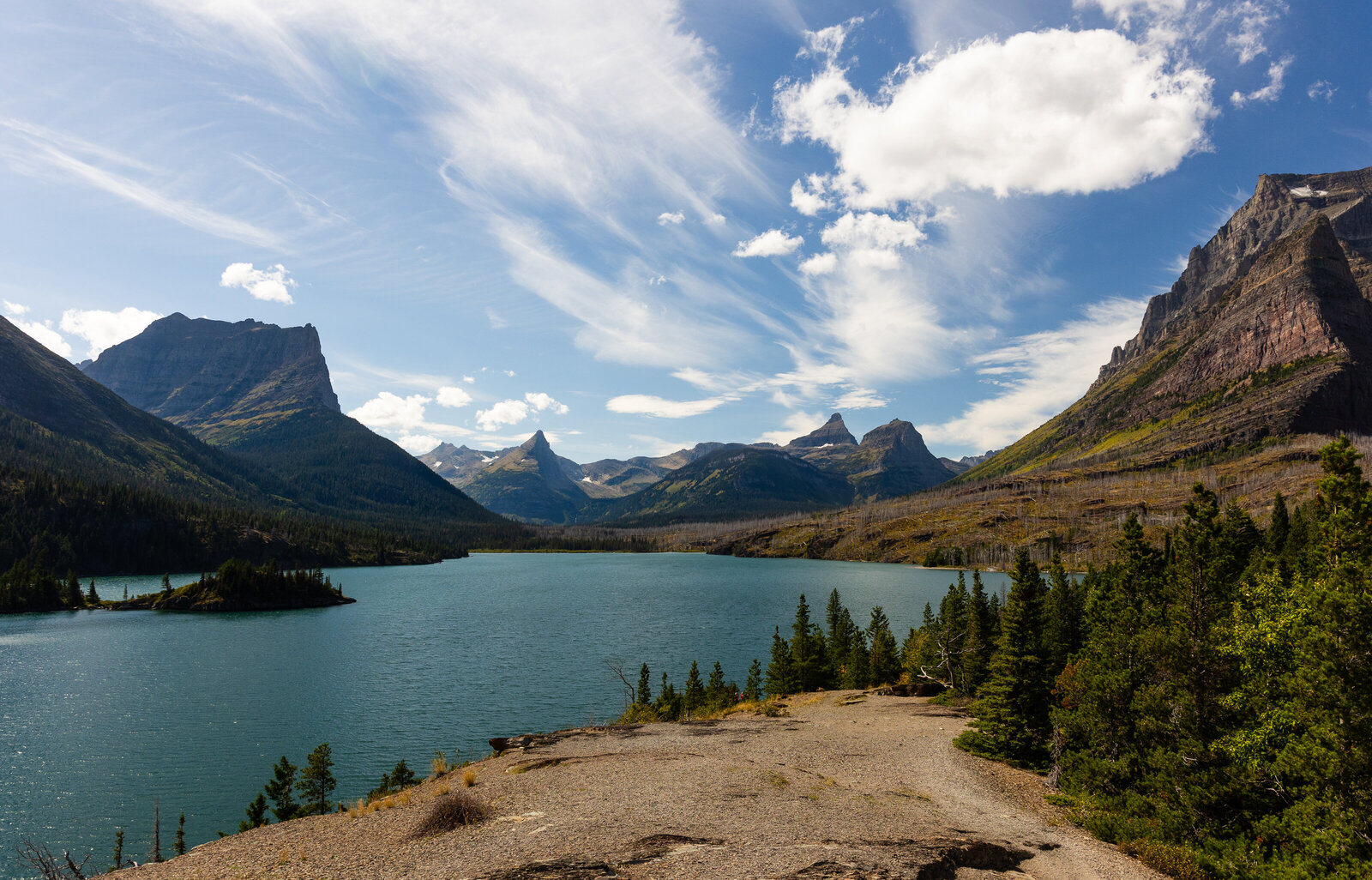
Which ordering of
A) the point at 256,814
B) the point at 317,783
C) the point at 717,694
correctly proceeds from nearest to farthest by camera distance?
1. the point at 256,814
2. the point at 317,783
3. the point at 717,694

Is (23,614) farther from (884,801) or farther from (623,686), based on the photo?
(884,801)

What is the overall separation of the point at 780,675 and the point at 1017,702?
42.5m

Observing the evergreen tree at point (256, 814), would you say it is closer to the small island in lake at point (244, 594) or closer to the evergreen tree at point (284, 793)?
the evergreen tree at point (284, 793)

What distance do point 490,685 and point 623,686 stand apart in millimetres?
18577

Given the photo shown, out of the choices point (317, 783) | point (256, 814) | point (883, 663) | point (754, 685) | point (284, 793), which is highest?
point (256, 814)

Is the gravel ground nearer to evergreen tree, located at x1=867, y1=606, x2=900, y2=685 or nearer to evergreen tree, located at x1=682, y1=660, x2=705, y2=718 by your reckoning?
evergreen tree, located at x1=682, y1=660, x2=705, y2=718

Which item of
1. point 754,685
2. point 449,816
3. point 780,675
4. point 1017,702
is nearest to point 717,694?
point 754,685

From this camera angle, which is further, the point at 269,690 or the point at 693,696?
the point at 269,690

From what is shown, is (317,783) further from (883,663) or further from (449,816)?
(883,663)

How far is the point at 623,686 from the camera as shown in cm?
8438

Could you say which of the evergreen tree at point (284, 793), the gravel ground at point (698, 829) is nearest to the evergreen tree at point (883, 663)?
the gravel ground at point (698, 829)

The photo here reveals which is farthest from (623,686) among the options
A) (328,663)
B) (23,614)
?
(23,614)

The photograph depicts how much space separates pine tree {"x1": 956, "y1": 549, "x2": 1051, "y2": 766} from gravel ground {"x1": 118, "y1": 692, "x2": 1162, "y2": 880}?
6.42 ft

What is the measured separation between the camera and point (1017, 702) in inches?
1671
